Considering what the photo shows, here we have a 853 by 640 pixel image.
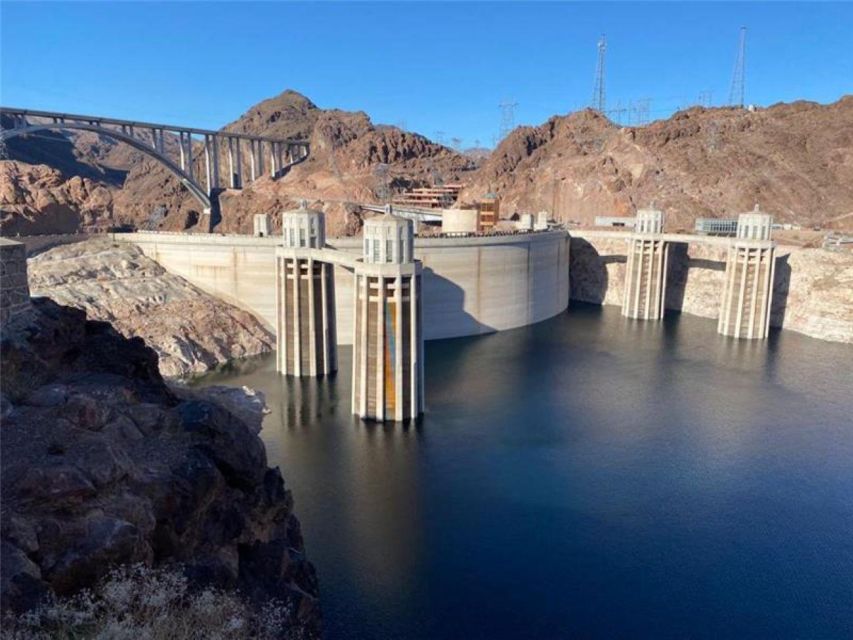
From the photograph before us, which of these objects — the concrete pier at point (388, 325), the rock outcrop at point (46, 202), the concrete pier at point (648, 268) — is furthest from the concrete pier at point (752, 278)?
the rock outcrop at point (46, 202)

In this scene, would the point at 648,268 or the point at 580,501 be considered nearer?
the point at 580,501

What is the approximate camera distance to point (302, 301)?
1813 inches

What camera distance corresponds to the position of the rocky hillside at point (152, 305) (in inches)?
1903

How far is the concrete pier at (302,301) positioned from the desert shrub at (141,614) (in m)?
32.5

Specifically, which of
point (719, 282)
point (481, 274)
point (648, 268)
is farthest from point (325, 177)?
point (719, 282)

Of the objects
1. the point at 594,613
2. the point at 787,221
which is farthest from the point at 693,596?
the point at 787,221

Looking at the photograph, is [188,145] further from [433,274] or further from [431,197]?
[433,274]

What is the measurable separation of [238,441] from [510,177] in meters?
92.1

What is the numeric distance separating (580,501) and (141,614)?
816 inches

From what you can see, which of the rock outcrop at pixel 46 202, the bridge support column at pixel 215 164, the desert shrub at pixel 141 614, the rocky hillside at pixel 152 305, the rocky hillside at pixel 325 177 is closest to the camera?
the desert shrub at pixel 141 614

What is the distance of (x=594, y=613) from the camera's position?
21.2 m

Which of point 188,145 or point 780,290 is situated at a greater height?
point 188,145

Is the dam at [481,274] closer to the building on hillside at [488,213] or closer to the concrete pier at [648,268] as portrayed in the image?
the concrete pier at [648,268]

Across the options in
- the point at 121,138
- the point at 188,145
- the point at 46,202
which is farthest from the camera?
the point at 188,145
